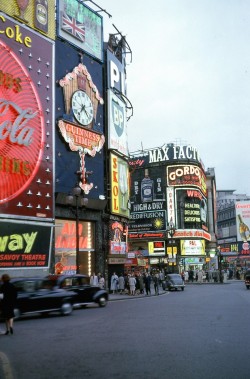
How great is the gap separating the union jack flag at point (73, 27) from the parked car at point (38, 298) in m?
23.9

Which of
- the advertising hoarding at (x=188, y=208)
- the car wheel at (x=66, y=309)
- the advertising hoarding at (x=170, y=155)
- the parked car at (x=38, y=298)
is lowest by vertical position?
the car wheel at (x=66, y=309)

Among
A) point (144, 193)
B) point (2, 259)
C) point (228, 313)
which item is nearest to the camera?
point (228, 313)

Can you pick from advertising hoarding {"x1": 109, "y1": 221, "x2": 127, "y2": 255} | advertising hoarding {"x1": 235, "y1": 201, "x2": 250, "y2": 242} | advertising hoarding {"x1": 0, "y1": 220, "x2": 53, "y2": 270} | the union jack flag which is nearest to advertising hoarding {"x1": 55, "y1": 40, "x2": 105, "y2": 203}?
the union jack flag

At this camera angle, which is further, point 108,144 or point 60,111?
point 108,144

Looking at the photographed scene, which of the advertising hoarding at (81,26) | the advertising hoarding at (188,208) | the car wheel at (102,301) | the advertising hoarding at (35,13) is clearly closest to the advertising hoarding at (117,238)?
the advertising hoarding at (81,26)

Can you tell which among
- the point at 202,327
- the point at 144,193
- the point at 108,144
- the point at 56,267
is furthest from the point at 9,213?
the point at 144,193

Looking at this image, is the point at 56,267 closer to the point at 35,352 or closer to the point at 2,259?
the point at 2,259

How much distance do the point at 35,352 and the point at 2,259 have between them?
60.1 ft

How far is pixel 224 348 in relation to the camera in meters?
9.41

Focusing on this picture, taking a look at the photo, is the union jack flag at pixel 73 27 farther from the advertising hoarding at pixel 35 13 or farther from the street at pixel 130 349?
the street at pixel 130 349

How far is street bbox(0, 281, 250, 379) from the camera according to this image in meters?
7.44

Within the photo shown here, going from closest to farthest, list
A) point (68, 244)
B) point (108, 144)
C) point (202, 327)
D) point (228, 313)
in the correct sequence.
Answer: point (202, 327)
point (228, 313)
point (68, 244)
point (108, 144)

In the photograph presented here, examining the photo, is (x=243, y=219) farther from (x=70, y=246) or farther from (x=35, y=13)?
(x=35, y=13)

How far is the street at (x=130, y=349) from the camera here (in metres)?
7.44
